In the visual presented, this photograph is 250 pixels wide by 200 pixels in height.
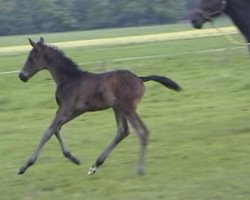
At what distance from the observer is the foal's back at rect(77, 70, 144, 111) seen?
10.2 m

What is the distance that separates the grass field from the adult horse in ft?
5.87

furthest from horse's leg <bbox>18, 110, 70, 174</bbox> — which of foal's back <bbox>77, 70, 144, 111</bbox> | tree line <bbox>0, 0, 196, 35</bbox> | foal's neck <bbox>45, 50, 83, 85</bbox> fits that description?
tree line <bbox>0, 0, 196, 35</bbox>

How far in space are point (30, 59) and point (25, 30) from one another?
69.9 m

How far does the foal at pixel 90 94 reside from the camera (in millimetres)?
10133

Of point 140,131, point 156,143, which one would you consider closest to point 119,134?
point 140,131

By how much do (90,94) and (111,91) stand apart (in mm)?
306

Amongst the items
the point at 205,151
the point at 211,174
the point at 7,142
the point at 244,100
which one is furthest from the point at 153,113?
the point at 211,174

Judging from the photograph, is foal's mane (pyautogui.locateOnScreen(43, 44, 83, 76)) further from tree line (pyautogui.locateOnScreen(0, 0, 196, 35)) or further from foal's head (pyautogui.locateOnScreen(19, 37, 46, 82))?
tree line (pyautogui.locateOnScreen(0, 0, 196, 35))

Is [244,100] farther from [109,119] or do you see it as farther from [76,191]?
[76,191]

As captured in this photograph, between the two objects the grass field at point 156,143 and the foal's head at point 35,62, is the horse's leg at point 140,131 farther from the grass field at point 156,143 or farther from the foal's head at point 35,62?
the foal's head at point 35,62

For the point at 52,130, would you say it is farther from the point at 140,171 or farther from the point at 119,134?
the point at 140,171

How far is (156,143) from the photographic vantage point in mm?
12625

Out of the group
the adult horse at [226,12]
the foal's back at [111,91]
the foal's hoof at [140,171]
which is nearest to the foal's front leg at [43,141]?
the foal's back at [111,91]

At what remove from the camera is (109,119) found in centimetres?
1644
